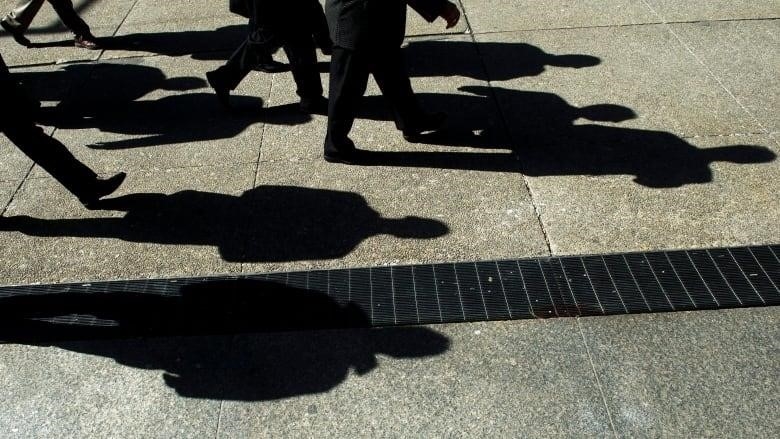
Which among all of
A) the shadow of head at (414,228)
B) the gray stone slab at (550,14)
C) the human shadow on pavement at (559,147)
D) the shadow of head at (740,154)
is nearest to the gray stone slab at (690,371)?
the shadow of head at (414,228)

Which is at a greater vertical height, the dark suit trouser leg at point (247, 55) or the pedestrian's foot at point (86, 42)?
the dark suit trouser leg at point (247, 55)

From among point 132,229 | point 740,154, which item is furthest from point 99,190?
point 740,154

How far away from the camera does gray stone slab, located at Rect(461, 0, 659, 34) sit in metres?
7.02

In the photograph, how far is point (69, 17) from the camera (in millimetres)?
6918

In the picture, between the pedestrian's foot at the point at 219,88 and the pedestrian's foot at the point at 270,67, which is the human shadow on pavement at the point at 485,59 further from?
the pedestrian's foot at the point at 219,88

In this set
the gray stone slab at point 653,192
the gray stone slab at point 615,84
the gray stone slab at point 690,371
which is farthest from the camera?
the gray stone slab at point 615,84

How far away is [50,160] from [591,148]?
3726 millimetres

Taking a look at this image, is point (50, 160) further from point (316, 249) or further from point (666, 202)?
point (666, 202)

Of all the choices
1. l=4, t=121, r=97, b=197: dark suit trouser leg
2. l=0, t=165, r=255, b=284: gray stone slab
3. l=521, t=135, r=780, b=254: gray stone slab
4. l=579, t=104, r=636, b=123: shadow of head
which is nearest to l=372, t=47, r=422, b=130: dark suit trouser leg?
l=521, t=135, r=780, b=254: gray stone slab

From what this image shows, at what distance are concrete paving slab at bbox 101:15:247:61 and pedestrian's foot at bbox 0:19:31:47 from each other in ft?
2.54

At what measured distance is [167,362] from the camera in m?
3.59

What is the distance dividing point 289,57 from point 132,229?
1.86 m

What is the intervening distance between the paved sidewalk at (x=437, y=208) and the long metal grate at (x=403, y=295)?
100 millimetres

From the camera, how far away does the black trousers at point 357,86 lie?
4.68 meters
